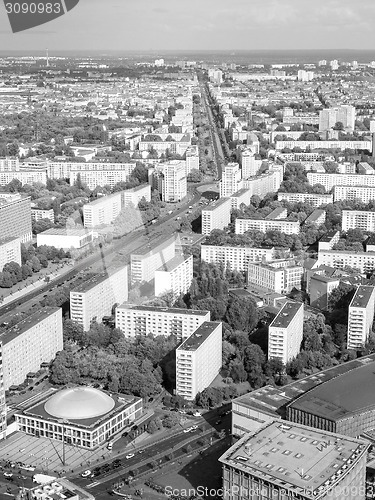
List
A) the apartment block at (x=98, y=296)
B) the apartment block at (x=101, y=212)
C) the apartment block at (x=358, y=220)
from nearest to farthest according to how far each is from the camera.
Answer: the apartment block at (x=98, y=296), the apartment block at (x=101, y=212), the apartment block at (x=358, y=220)

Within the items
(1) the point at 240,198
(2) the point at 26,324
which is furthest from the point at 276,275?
(1) the point at 240,198

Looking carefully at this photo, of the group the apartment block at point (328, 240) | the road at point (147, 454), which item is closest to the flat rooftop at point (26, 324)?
the road at point (147, 454)

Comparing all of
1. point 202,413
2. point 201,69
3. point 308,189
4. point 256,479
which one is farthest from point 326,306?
point 201,69

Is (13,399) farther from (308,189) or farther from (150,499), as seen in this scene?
(308,189)

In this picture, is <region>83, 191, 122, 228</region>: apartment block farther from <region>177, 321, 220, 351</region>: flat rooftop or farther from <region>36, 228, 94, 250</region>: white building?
<region>177, 321, 220, 351</region>: flat rooftop

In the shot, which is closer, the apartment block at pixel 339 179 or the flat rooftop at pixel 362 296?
the flat rooftop at pixel 362 296

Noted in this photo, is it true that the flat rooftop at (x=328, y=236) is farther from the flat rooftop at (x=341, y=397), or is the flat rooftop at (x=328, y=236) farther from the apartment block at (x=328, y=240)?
the flat rooftop at (x=341, y=397)

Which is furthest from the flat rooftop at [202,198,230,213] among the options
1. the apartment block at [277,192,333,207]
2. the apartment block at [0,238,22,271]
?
the apartment block at [0,238,22,271]

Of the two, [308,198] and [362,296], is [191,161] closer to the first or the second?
[308,198]
